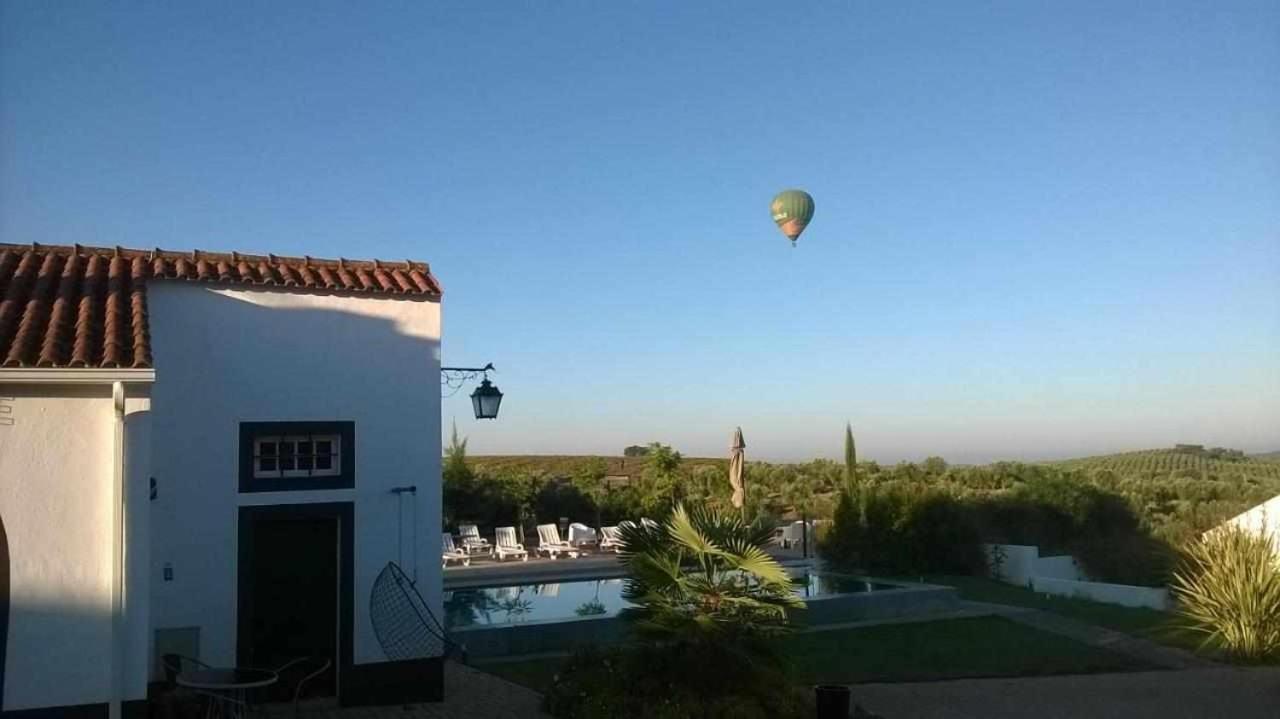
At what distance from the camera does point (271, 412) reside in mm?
10188

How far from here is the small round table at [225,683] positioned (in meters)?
8.23

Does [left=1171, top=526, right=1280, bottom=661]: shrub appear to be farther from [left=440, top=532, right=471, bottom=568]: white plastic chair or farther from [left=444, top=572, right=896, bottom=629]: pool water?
[left=440, top=532, right=471, bottom=568]: white plastic chair

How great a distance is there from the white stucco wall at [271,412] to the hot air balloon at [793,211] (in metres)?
11.7

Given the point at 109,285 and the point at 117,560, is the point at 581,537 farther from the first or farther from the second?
the point at 117,560

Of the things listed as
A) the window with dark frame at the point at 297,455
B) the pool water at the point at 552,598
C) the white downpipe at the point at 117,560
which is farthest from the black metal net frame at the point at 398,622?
the pool water at the point at 552,598

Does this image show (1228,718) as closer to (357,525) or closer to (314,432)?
(357,525)

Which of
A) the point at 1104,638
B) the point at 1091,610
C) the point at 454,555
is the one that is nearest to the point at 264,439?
the point at 1104,638

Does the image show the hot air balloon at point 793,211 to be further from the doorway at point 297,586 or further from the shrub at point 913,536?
the doorway at point 297,586

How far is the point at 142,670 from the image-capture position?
7.94 metres

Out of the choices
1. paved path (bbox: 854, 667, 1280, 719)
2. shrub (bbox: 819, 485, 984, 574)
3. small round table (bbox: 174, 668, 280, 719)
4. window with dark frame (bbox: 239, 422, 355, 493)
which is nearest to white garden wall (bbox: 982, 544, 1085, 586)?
shrub (bbox: 819, 485, 984, 574)

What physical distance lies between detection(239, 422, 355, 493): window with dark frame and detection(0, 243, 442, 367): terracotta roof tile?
1453mm

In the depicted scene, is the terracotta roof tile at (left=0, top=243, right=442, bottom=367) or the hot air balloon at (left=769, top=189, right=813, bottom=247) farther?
the hot air balloon at (left=769, top=189, right=813, bottom=247)

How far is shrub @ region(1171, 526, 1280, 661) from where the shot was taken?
42.7 ft

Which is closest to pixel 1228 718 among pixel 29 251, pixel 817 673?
pixel 817 673
